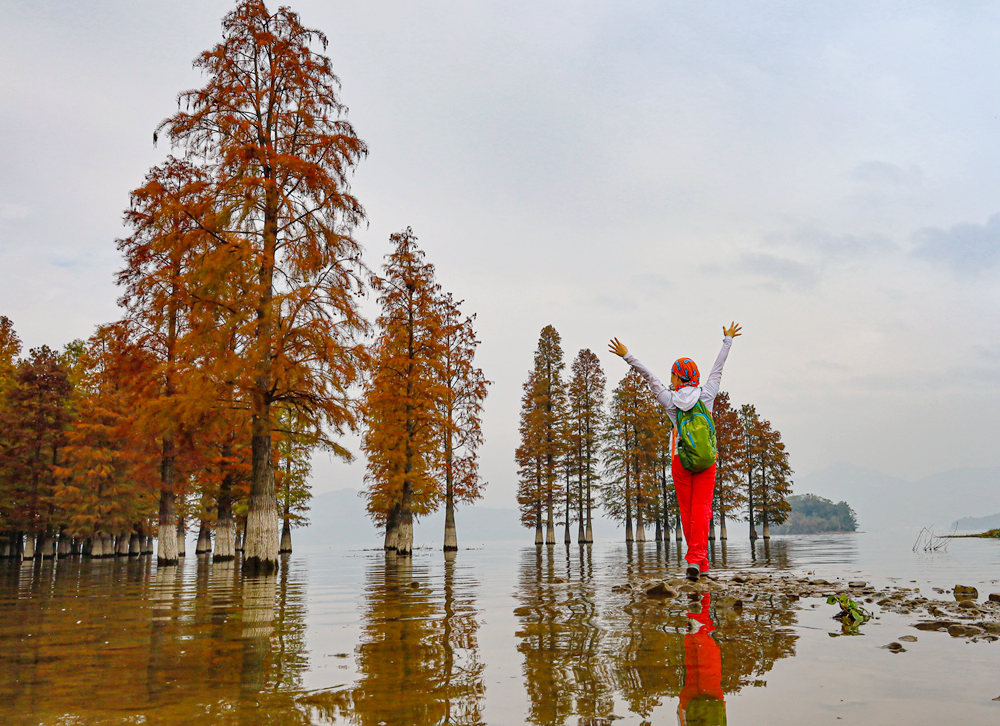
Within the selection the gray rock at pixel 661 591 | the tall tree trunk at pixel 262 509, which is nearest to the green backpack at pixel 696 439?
the gray rock at pixel 661 591

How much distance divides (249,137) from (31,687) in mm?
17318

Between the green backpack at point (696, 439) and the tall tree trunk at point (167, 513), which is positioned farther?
the tall tree trunk at point (167, 513)

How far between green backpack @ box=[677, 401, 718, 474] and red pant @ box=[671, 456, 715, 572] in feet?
0.62

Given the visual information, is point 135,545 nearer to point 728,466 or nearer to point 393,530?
point 393,530

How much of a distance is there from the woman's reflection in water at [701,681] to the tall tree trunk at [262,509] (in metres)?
13.5

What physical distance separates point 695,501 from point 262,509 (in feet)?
39.0

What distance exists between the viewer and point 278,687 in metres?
3.93

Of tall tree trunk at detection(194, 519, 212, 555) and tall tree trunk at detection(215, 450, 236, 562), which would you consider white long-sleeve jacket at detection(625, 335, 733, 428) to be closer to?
tall tree trunk at detection(215, 450, 236, 562)

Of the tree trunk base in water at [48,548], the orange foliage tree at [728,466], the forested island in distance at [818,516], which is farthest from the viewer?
the forested island in distance at [818,516]

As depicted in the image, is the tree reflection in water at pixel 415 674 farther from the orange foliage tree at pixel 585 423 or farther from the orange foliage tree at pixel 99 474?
the orange foliage tree at pixel 585 423

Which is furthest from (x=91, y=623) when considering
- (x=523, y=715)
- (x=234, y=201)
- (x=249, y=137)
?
(x=249, y=137)

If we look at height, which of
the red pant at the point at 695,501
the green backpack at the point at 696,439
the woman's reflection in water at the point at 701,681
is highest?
the green backpack at the point at 696,439

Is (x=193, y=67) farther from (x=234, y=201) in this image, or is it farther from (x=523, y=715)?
(x=523, y=715)

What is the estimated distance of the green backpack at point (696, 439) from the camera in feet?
33.0
